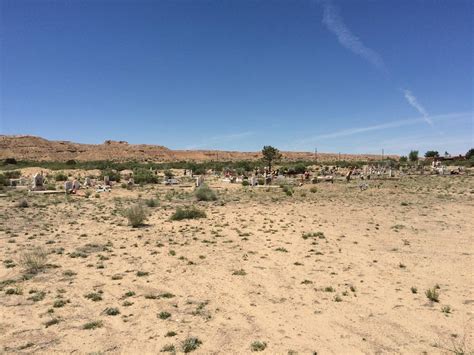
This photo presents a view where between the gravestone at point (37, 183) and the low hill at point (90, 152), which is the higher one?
the low hill at point (90, 152)

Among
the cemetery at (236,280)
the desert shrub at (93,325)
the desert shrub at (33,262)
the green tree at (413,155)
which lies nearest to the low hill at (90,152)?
the green tree at (413,155)

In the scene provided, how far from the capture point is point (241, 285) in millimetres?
9250

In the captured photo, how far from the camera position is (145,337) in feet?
21.4

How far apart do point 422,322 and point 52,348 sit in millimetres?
6296

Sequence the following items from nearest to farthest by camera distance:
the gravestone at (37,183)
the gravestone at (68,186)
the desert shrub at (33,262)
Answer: the desert shrub at (33,262) → the gravestone at (68,186) → the gravestone at (37,183)

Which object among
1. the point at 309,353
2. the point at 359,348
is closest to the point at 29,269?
the point at 309,353

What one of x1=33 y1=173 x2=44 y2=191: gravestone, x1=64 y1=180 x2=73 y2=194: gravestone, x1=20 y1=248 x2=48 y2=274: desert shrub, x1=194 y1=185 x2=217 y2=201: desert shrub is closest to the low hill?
x1=33 y1=173 x2=44 y2=191: gravestone

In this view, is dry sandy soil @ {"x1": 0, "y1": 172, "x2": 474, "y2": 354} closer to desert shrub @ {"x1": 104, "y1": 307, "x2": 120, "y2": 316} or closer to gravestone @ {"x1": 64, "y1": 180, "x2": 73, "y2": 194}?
desert shrub @ {"x1": 104, "y1": 307, "x2": 120, "y2": 316}

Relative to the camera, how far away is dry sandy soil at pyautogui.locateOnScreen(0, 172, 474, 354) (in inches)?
257

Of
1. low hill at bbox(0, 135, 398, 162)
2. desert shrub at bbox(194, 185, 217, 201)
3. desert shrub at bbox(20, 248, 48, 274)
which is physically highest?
low hill at bbox(0, 135, 398, 162)

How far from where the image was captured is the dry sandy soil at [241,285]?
6.52 meters

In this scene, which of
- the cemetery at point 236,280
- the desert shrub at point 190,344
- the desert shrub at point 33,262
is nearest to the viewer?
the desert shrub at point 190,344

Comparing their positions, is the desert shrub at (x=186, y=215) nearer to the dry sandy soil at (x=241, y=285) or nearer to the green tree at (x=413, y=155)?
the dry sandy soil at (x=241, y=285)

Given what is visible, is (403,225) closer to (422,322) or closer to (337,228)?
(337,228)
